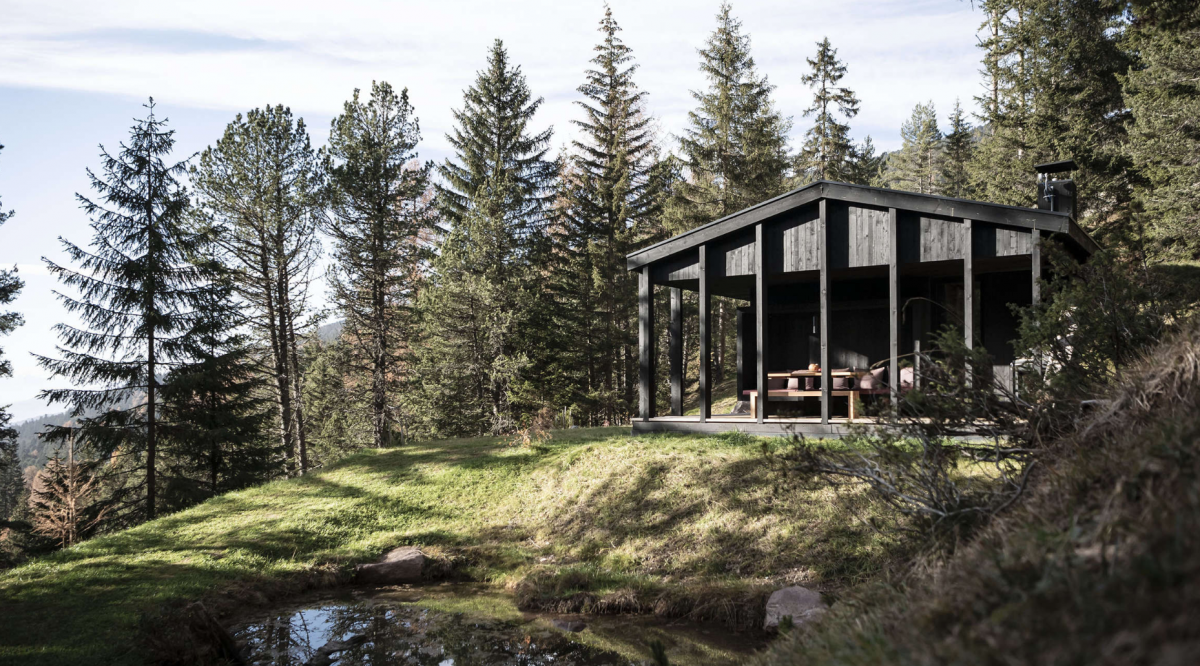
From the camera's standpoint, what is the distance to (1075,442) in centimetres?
414

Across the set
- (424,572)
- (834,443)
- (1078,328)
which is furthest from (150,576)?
(1078,328)

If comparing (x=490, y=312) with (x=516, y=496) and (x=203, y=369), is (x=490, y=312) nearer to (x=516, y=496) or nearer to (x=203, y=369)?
(x=203, y=369)

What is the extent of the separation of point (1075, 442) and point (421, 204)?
32336 mm

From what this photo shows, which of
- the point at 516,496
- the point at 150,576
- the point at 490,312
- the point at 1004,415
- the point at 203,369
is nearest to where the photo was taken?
the point at 1004,415

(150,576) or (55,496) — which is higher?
(150,576)

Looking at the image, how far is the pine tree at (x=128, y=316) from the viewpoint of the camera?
59.3ft

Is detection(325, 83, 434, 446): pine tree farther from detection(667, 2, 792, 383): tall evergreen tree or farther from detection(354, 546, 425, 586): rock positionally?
detection(354, 546, 425, 586): rock

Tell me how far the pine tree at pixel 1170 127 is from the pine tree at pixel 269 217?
23.2 metres

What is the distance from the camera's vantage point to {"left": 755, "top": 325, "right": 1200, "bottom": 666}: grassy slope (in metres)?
2.02

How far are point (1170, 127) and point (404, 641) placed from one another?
21593mm

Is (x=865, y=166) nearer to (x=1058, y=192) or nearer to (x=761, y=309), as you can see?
(x=1058, y=192)

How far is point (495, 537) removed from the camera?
37.0ft

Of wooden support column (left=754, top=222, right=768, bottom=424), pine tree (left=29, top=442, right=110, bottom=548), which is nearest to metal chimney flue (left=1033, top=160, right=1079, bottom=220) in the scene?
wooden support column (left=754, top=222, right=768, bottom=424)

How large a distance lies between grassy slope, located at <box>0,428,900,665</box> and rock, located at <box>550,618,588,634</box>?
0.51 meters
